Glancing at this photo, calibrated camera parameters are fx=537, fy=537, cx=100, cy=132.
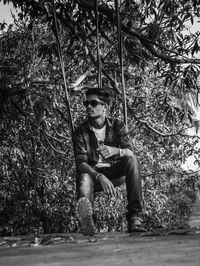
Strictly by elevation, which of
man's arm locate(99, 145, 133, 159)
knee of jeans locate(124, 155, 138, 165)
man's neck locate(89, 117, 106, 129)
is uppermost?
man's neck locate(89, 117, 106, 129)

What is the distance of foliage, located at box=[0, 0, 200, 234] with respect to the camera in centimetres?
770

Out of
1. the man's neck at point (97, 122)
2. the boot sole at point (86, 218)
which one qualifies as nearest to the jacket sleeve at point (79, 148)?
the man's neck at point (97, 122)

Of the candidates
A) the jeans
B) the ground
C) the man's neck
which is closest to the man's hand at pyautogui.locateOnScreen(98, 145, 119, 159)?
the jeans

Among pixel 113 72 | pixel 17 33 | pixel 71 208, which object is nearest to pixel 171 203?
pixel 71 208

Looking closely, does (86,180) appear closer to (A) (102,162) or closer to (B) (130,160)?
(A) (102,162)

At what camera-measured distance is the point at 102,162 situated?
5.16 metres

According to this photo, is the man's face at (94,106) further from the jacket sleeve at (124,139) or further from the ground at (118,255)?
the ground at (118,255)

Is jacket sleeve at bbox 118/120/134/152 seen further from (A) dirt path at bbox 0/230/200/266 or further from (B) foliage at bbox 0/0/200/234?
(B) foliage at bbox 0/0/200/234

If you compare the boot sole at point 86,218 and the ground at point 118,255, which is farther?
the boot sole at point 86,218

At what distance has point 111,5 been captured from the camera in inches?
308

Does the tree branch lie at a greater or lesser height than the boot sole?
greater

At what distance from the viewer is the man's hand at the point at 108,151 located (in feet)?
16.3

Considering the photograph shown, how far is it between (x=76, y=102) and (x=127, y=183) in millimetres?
10139

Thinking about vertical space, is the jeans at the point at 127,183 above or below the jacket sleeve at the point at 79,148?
below
